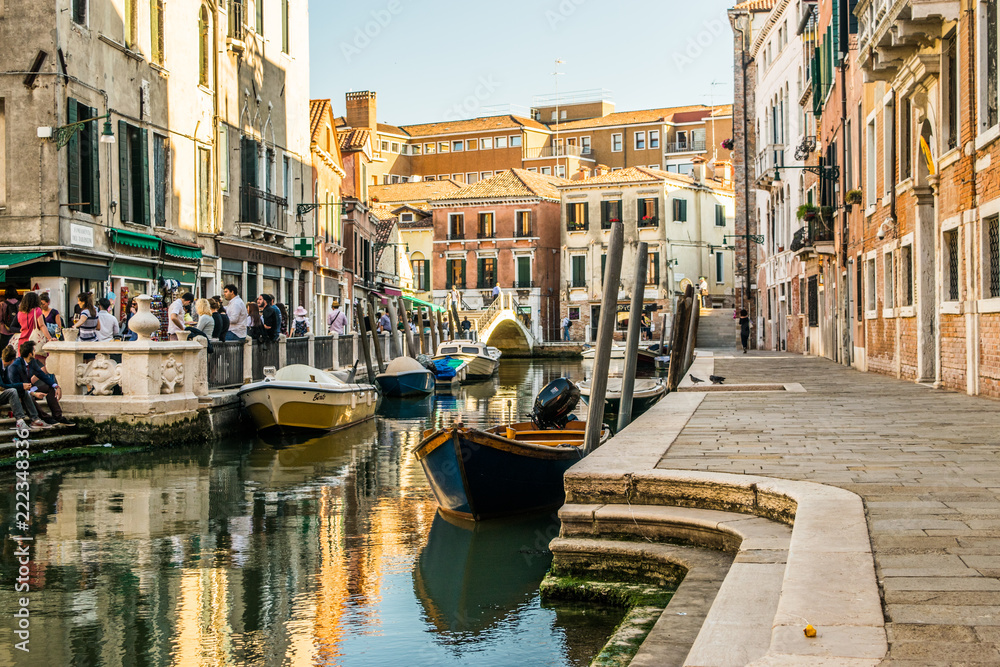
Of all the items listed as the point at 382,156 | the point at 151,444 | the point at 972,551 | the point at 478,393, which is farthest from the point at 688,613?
the point at 382,156

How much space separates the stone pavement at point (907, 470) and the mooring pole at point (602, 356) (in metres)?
0.78

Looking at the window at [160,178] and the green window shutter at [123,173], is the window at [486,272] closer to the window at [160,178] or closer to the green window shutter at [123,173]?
the window at [160,178]

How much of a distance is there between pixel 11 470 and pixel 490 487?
5.85m

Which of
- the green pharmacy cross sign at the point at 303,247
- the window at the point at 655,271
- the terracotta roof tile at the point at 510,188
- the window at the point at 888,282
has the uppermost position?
the terracotta roof tile at the point at 510,188

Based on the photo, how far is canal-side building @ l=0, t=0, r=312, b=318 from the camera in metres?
17.3

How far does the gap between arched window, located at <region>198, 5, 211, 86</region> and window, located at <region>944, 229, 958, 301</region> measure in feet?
51.1

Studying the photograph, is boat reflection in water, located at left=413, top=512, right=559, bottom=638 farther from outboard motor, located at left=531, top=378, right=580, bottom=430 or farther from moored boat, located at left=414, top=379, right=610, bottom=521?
outboard motor, located at left=531, top=378, right=580, bottom=430

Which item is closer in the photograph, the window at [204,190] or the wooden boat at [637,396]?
the wooden boat at [637,396]

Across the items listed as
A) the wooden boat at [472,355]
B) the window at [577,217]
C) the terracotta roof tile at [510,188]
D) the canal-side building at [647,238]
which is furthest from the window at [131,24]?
the window at [577,217]

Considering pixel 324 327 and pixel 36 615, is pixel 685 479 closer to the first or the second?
pixel 36 615

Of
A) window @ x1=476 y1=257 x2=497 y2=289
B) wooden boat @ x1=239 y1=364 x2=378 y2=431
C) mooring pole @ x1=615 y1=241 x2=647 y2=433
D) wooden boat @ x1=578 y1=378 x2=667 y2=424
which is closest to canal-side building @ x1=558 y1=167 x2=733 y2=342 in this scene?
window @ x1=476 y1=257 x2=497 y2=289

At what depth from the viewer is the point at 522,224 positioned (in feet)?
188

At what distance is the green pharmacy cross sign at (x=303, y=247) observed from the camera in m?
29.2

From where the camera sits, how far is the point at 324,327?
34.1 metres
